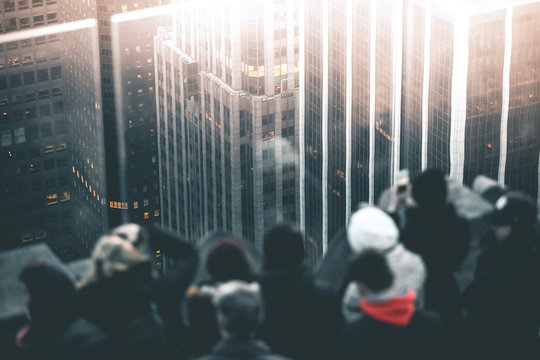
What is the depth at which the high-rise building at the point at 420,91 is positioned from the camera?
96.3 m

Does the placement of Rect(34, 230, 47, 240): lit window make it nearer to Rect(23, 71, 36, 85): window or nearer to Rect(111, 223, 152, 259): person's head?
Rect(23, 71, 36, 85): window

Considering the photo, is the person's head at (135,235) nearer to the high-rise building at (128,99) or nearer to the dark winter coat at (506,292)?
the dark winter coat at (506,292)

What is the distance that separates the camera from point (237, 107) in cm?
13400

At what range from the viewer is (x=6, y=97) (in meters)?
152

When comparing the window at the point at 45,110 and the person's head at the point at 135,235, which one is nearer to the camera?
the person's head at the point at 135,235

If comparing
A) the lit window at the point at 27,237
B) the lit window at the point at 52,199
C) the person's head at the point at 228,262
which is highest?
the person's head at the point at 228,262

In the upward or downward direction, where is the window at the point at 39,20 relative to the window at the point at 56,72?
upward

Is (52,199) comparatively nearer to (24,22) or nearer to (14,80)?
(14,80)

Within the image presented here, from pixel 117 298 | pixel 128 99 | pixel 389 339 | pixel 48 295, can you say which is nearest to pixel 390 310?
pixel 389 339

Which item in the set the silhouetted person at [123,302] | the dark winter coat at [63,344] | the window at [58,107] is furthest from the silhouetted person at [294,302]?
the window at [58,107]

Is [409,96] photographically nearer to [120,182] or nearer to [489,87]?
[489,87]

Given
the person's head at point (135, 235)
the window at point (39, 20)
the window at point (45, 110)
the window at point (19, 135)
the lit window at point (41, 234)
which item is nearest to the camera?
the person's head at point (135, 235)

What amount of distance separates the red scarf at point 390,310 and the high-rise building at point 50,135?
138712 millimetres

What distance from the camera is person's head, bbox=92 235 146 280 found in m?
11.4
